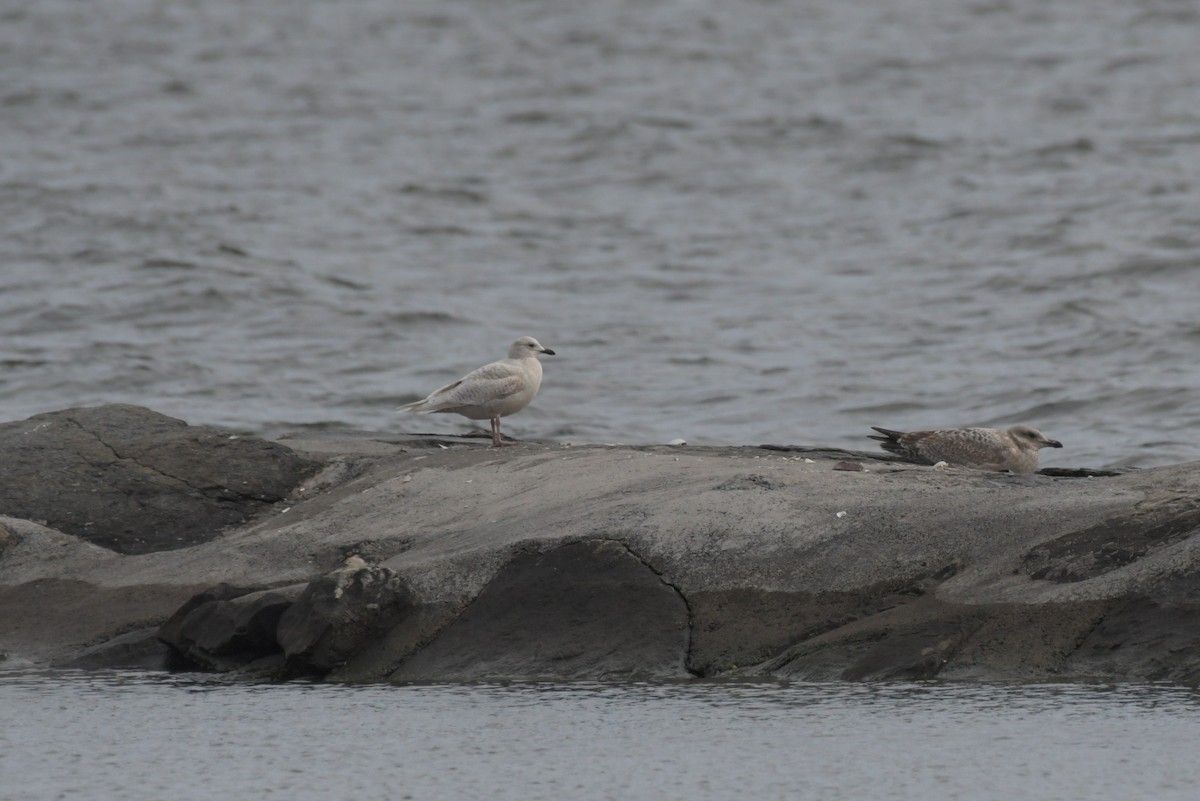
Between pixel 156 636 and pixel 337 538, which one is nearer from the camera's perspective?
pixel 156 636

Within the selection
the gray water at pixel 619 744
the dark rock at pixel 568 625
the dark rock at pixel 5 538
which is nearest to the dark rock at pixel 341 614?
the dark rock at pixel 568 625

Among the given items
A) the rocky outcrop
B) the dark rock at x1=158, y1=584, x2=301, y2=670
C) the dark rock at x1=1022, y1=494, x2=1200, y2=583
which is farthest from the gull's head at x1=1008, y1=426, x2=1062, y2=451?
the dark rock at x1=158, y1=584, x2=301, y2=670

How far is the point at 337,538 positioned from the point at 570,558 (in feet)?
5.19

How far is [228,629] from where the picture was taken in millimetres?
8805

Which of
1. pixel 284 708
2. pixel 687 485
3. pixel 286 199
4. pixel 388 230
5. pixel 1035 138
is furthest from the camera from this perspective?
pixel 1035 138

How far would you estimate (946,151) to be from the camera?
107 feet

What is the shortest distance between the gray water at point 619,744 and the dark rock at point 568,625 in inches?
10.2

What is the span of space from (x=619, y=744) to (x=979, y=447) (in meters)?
4.08

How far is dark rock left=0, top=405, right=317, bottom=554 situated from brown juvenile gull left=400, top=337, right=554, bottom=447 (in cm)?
109

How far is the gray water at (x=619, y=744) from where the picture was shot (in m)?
6.68

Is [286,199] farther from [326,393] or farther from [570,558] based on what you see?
[570,558]

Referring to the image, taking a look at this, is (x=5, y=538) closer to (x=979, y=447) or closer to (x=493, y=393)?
(x=493, y=393)

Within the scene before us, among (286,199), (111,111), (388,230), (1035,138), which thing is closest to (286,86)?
(111,111)

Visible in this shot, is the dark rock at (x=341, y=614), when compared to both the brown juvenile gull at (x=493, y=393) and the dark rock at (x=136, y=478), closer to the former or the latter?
the dark rock at (x=136, y=478)
